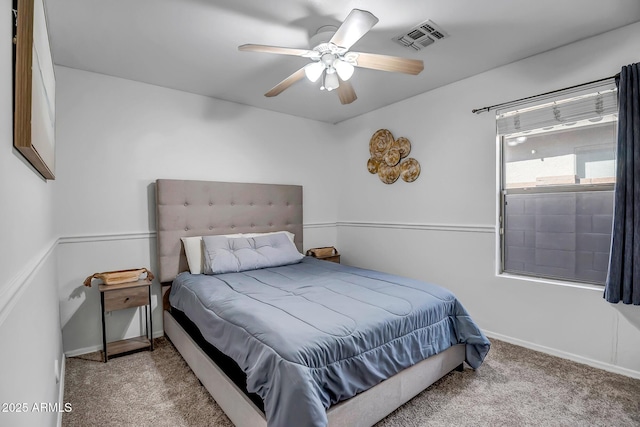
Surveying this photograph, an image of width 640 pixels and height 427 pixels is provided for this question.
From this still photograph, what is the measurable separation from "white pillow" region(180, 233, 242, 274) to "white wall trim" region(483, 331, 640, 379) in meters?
2.83

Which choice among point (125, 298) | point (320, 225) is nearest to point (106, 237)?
point (125, 298)

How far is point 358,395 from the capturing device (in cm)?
164

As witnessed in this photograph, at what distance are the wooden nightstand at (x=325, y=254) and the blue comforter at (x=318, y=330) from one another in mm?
1306

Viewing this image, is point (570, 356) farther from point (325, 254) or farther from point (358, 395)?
point (325, 254)

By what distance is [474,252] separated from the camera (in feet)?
10.1

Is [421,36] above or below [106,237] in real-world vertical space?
above

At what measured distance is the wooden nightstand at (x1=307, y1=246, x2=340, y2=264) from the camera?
4.12 meters

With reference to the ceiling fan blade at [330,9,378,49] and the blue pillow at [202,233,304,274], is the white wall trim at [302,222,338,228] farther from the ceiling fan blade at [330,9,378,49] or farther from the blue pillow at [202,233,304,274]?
the ceiling fan blade at [330,9,378,49]

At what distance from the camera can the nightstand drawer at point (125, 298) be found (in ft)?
8.46

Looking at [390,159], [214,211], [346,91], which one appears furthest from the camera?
[390,159]

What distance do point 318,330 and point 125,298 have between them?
1.92 meters

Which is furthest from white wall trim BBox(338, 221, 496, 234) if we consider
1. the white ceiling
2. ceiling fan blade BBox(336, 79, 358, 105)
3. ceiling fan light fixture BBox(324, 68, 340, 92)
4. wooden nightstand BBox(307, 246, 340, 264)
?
Result: ceiling fan light fixture BBox(324, 68, 340, 92)

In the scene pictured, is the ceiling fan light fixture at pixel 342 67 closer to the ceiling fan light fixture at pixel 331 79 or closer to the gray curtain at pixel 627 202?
the ceiling fan light fixture at pixel 331 79

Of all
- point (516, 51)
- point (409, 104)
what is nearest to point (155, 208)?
point (409, 104)
